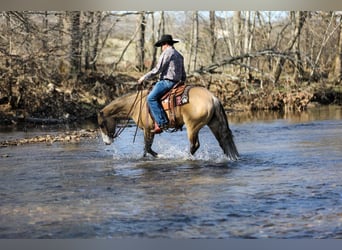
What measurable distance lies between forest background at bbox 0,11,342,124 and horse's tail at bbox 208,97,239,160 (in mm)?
147

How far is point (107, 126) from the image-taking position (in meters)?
5.19

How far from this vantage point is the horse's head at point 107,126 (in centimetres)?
518

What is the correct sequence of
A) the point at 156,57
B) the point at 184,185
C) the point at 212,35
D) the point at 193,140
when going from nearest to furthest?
the point at 184,185 < the point at 193,140 < the point at 156,57 < the point at 212,35

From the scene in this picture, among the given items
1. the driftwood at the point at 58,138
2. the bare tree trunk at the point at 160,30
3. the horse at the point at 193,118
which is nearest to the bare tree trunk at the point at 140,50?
the bare tree trunk at the point at 160,30

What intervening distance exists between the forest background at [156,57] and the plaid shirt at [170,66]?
85 millimetres

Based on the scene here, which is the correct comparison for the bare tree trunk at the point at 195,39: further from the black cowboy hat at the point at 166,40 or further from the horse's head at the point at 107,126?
the horse's head at the point at 107,126

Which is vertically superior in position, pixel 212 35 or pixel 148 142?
pixel 212 35

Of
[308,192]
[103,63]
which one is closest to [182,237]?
[308,192]

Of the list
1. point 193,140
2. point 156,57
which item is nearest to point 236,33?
point 156,57

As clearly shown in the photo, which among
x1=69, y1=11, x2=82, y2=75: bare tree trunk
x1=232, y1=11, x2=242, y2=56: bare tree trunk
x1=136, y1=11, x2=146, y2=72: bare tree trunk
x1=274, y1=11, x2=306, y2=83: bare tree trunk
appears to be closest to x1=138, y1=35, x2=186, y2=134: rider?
x1=136, y1=11, x2=146, y2=72: bare tree trunk

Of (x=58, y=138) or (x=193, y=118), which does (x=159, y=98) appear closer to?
(x=193, y=118)

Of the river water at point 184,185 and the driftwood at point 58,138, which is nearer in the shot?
the river water at point 184,185

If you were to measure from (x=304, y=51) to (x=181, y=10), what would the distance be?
1109mm

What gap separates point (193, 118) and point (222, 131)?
264 millimetres
